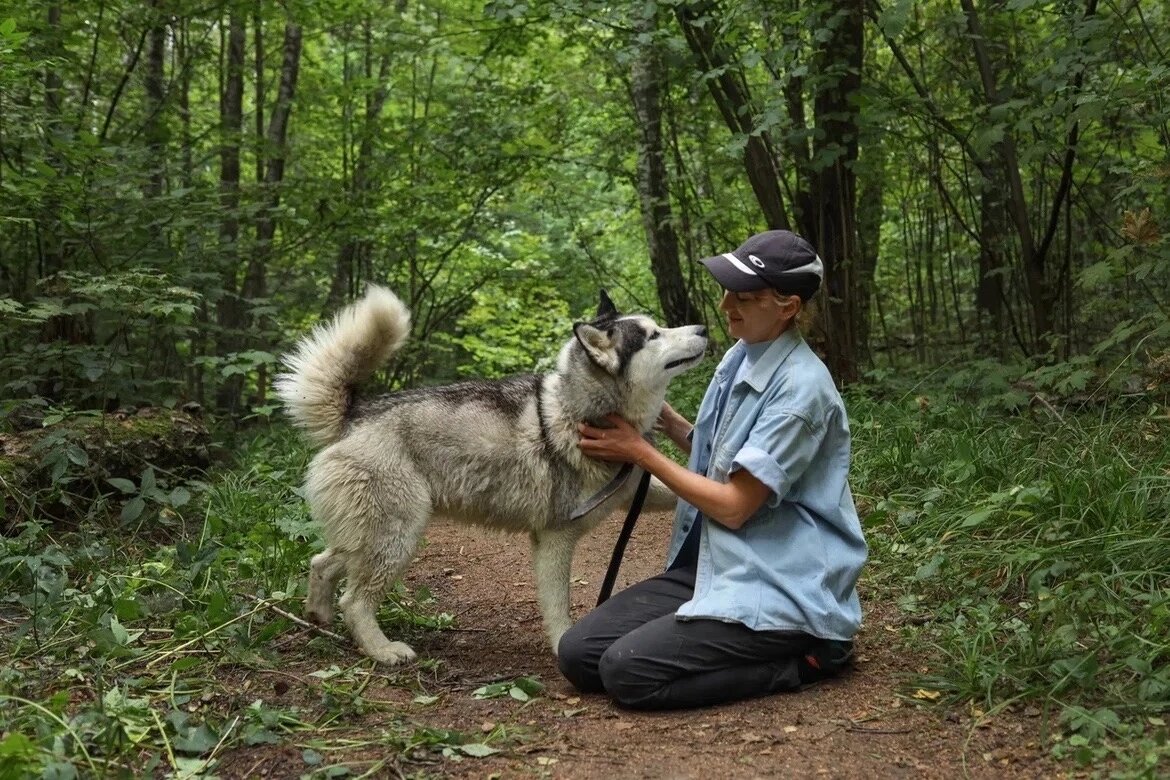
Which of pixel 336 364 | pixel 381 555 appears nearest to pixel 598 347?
pixel 336 364

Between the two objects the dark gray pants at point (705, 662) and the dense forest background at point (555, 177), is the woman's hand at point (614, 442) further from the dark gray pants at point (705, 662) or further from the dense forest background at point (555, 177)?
the dense forest background at point (555, 177)

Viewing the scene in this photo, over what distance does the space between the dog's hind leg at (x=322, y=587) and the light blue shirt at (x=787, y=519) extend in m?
1.66

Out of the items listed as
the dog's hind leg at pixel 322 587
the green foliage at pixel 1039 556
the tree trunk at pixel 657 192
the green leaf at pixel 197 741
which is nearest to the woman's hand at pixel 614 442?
the dog's hind leg at pixel 322 587

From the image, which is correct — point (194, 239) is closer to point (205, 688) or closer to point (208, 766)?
point (205, 688)

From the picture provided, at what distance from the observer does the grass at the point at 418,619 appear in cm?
264

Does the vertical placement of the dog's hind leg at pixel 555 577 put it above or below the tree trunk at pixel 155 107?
below

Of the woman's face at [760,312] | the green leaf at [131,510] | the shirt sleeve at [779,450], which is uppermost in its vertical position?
the woman's face at [760,312]

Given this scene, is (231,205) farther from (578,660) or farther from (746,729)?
(746,729)

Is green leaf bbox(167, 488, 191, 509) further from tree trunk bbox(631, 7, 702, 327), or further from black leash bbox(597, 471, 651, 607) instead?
tree trunk bbox(631, 7, 702, 327)

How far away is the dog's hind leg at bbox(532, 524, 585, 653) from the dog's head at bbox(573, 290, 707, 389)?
71 centimetres

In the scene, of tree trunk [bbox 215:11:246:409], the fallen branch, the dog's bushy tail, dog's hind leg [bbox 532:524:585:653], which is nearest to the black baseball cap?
dog's hind leg [bbox 532:524:585:653]

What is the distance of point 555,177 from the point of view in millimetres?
11117

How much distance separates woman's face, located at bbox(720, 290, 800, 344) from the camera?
10.7 ft

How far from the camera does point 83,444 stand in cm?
546
